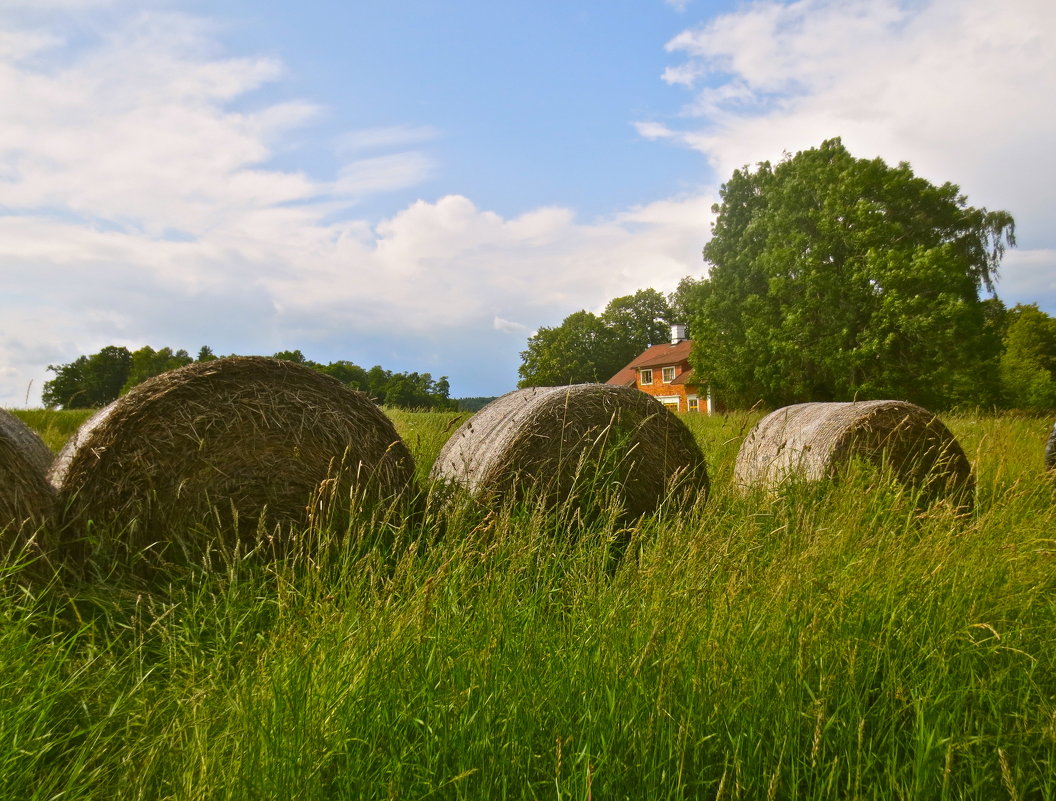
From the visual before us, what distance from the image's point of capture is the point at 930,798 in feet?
7.96

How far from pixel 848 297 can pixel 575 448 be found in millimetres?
21975

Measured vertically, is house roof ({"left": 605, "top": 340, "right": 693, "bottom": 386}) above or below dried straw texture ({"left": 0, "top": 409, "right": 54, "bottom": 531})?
above

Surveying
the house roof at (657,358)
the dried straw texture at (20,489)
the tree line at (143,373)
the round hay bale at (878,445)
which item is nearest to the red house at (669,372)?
the house roof at (657,358)

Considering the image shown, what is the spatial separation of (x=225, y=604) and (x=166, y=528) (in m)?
1.21

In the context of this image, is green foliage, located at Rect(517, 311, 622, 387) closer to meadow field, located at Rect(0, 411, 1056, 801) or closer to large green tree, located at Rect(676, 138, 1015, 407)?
large green tree, located at Rect(676, 138, 1015, 407)

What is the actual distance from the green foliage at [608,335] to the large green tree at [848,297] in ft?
91.6

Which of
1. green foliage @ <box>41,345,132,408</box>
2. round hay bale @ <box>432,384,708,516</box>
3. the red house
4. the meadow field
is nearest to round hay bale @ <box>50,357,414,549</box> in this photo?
round hay bale @ <box>432,384,708,516</box>

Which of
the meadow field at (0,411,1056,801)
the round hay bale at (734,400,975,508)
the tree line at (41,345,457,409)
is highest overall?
the tree line at (41,345,457,409)

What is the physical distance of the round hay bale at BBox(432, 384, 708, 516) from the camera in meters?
5.73

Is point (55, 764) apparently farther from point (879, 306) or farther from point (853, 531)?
point (879, 306)

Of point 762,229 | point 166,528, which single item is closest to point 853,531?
point 166,528

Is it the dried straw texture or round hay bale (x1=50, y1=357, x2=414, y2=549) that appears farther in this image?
round hay bale (x1=50, y1=357, x2=414, y2=549)

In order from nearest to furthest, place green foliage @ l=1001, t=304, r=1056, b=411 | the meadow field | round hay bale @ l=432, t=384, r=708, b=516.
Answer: the meadow field < round hay bale @ l=432, t=384, r=708, b=516 < green foliage @ l=1001, t=304, r=1056, b=411

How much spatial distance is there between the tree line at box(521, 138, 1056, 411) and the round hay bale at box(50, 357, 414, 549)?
60.2 ft
